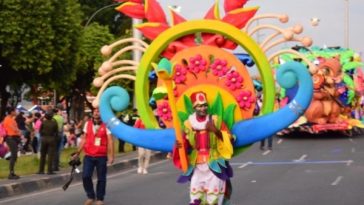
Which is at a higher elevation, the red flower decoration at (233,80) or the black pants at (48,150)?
the red flower decoration at (233,80)

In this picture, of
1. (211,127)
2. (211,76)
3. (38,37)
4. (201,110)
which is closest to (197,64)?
(211,76)

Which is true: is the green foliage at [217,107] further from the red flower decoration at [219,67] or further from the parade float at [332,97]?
the parade float at [332,97]

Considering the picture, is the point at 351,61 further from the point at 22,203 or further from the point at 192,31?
the point at 192,31

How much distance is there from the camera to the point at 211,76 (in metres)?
9.69

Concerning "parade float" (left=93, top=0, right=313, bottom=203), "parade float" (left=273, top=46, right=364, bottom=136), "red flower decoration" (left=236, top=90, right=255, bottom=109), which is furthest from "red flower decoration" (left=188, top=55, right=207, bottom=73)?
"parade float" (left=273, top=46, right=364, bottom=136)

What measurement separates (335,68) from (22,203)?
20951 millimetres

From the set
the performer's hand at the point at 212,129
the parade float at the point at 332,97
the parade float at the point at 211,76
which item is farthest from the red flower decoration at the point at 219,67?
the parade float at the point at 332,97

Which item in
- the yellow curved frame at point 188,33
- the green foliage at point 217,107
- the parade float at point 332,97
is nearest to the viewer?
the green foliage at point 217,107

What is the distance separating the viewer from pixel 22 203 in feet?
48.4

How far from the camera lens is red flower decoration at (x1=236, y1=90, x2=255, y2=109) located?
376 inches

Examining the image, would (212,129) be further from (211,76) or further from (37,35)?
(37,35)

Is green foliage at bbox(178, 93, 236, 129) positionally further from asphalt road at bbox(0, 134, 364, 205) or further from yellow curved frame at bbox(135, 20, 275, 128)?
asphalt road at bbox(0, 134, 364, 205)

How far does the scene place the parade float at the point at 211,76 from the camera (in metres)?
9.41

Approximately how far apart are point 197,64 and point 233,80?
1.63 feet
